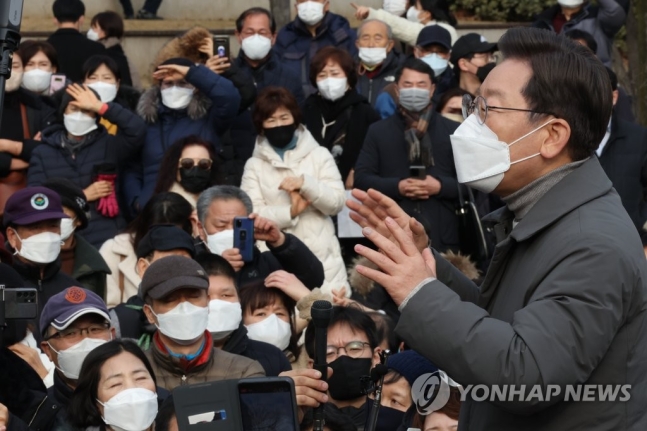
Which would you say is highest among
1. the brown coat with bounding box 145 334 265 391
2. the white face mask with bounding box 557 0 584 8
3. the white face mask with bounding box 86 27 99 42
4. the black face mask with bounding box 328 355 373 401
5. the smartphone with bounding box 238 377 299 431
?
the white face mask with bounding box 557 0 584 8

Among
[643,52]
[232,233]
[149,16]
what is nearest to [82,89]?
[232,233]

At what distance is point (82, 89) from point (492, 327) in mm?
6334

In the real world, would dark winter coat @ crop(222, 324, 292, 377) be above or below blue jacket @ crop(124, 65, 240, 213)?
below

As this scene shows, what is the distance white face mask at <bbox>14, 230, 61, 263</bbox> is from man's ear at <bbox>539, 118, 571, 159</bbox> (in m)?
4.14

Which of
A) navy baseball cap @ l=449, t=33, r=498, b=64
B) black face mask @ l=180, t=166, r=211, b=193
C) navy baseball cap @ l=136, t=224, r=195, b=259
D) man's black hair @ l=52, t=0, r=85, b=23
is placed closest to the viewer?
navy baseball cap @ l=136, t=224, r=195, b=259

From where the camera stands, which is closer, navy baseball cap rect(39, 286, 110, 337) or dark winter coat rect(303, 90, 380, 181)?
navy baseball cap rect(39, 286, 110, 337)

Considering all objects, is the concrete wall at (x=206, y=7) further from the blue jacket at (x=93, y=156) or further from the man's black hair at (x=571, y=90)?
the man's black hair at (x=571, y=90)

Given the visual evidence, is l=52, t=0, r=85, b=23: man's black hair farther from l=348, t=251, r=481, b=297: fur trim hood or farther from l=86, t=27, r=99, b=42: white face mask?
l=348, t=251, r=481, b=297: fur trim hood

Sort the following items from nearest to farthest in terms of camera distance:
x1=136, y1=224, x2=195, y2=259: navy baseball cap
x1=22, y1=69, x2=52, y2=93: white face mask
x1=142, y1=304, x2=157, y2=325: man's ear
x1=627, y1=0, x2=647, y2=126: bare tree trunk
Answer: x1=142, y1=304, x2=157, y2=325: man's ear < x1=136, y1=224, x2=195, y2=259: navy baseball cap < x1=22, y1=69, x2=52, y2=93: white face mask < x1=627, y1=0, x2=647, y2=126: bare tree trunk

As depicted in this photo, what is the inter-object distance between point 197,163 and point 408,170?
1536 millimetres

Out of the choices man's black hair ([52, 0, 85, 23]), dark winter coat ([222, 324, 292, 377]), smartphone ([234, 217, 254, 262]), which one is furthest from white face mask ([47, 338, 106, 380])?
man's black hair ([52, 0, 85, 23])

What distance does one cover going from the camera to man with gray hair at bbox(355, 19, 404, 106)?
10.1 m

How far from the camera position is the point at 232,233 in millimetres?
7109

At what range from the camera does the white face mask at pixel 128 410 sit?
4762 millimetres
